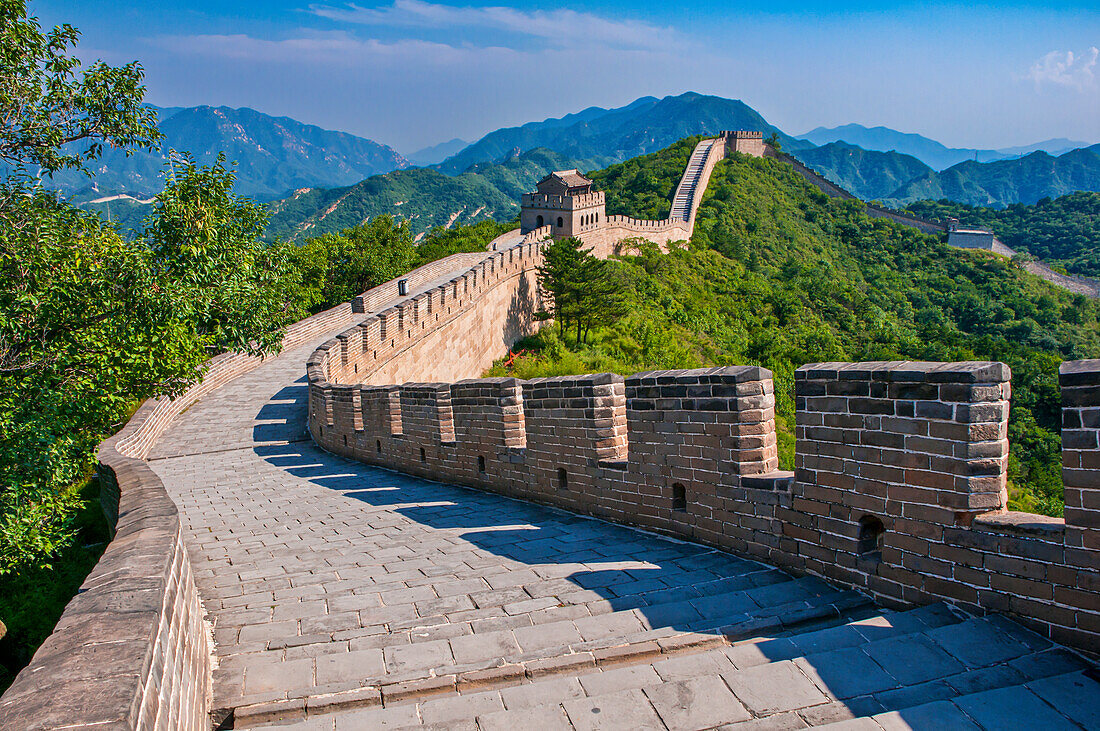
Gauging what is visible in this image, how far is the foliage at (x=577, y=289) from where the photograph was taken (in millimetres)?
30734

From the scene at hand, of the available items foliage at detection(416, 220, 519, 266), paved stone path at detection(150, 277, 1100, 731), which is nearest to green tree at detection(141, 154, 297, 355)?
paved stone path at detection(150, 277, 1100, 731)

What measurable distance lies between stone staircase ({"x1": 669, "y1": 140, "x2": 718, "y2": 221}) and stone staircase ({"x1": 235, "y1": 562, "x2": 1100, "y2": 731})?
53445 millimetres

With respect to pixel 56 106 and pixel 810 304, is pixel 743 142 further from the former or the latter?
pixel 56 106

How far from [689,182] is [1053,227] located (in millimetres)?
56285

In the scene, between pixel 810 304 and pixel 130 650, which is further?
pixel 810 304

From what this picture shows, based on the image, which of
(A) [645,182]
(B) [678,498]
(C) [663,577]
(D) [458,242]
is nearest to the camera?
(C) [663,577]

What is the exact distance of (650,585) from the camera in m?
4.10

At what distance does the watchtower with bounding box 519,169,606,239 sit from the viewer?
147 ft

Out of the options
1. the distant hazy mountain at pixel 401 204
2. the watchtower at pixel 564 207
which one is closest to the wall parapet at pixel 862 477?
the watchtower at pixel 564 207

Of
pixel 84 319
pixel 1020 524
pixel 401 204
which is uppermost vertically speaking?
pixel 401 204

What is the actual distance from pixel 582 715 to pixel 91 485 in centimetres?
1164

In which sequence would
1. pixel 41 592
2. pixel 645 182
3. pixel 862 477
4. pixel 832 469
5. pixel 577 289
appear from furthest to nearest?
1. pixel 645 182
2. pixel 577 289
3. pixel 41 592
4. pixel 832 469
5. pixel 862 477

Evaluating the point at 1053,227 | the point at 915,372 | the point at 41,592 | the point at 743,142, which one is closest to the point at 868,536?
the point at 915,372

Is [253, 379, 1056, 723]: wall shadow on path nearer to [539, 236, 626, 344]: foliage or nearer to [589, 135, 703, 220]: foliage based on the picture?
[539, 236, 626, 344]: foliage
